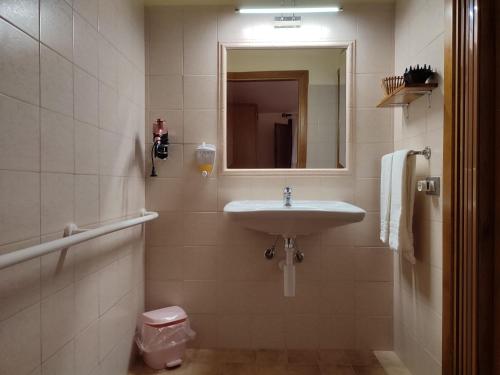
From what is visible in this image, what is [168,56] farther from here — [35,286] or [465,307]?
[465,307]

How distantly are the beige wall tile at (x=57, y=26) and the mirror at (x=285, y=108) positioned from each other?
0.84 meters

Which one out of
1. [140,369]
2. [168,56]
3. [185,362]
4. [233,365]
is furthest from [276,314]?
[168,56]

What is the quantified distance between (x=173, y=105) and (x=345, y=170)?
1.07 metres

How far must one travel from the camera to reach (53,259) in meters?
0.94

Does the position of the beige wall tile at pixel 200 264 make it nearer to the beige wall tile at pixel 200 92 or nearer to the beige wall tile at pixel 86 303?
the beige wall tile at pixel 86 303

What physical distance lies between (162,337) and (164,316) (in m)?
0.10

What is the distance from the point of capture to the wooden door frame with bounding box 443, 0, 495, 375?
0.95 meters

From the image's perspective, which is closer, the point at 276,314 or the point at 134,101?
the point at 134,101

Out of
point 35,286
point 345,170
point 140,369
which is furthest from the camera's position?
point 345,170

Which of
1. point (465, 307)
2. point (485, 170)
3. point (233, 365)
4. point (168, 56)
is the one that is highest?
point (168, 56)

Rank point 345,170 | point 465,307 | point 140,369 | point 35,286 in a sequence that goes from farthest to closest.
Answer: point 345,170 → point 140,369 → point 465,307 → point 35,286

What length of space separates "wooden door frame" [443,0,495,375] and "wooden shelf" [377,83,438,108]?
17cm

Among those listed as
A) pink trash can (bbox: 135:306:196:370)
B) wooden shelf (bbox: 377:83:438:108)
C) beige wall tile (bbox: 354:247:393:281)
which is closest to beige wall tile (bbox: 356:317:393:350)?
beige wall tile (bbox: 354:247:393:281)

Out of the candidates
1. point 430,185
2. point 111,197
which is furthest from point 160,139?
point 430,185
